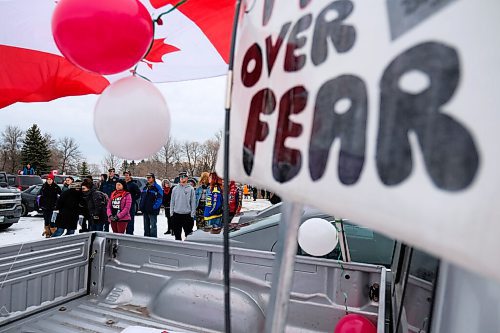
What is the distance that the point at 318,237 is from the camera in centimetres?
295

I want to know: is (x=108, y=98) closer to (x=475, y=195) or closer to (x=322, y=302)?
(x=475, y=195)

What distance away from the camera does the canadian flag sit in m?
3.49

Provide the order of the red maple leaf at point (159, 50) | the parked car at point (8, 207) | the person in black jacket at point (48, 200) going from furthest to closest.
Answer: the parked car at point (8, 207)
the person in black jacket at point (48, 200)
the red maple leaf at point (159, 50)

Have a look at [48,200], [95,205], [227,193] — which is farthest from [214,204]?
[227,193]

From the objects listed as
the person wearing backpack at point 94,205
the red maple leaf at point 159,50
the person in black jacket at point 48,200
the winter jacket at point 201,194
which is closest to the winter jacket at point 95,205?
the person wearing backpack at point 94,205

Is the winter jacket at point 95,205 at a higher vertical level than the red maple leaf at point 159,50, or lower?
lower

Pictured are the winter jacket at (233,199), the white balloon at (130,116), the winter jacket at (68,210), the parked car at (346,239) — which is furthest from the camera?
the winter jacket at (233,199)

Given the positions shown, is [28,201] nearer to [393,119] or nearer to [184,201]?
[184,201]

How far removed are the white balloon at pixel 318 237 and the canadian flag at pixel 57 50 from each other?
7.21 feet

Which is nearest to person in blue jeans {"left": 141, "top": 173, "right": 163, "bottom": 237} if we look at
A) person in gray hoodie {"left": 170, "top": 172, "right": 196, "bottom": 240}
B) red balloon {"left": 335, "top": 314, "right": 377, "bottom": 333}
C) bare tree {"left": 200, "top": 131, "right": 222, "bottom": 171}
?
person in gray hoodie {"left": 170, "top": 172, "right": 196, "bottom": 240}

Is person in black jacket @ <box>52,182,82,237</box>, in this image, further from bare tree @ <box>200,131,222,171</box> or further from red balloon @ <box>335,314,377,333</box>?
bare tree @ <box>200,131,222,171</box>

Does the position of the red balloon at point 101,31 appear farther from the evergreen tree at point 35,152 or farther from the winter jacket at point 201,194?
the evergreen tree at point 35,152

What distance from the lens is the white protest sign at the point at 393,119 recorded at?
60 centimetres

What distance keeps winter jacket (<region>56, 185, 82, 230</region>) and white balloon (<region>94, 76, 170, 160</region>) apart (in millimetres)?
6464
